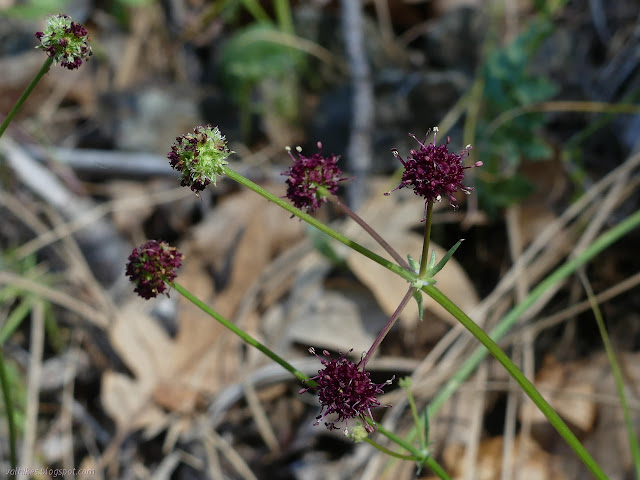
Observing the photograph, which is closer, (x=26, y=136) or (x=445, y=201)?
(x=445, y=201)

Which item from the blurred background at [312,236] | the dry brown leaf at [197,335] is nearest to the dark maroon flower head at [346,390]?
the blurred background at [312,236]

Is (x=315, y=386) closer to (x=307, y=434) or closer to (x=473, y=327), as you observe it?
(x=473, y=327)

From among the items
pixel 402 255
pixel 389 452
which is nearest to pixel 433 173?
pixel 389 452

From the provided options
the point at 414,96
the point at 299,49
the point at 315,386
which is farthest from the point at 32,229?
the point at 315,386

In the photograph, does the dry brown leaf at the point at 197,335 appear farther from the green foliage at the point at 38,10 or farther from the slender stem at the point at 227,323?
the green foliage at the point at 38,10

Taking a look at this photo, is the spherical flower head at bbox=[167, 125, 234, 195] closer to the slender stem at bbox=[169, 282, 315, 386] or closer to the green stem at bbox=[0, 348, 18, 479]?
the slender stem at bbox=[169, 282, 315, 386]

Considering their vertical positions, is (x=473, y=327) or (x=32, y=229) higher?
(x=32, y=229)

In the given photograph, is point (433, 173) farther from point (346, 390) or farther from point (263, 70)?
point (263, 70)
